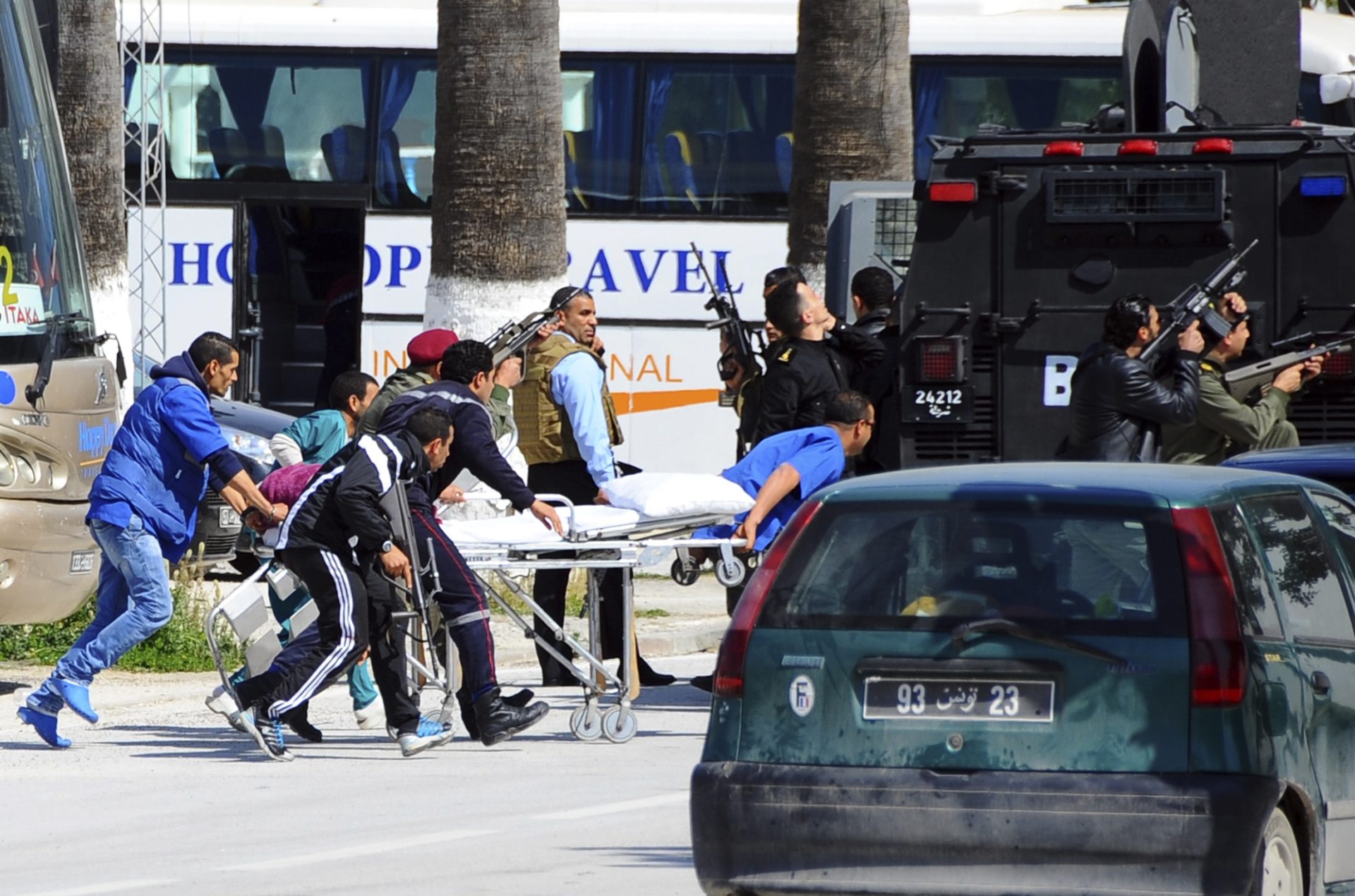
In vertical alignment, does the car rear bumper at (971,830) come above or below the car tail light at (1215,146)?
below

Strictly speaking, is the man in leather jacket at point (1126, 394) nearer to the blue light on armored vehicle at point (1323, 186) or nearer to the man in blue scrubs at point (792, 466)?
the man in blue scrubs at point (792, 466)

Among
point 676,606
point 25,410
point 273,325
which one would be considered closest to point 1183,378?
point 25,410

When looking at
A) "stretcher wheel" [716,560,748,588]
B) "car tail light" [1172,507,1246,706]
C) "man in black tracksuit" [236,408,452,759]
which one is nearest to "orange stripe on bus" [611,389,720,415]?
"stretcher wheel" [716,560,748,588]

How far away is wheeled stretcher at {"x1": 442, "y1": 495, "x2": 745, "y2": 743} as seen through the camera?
9.98 m

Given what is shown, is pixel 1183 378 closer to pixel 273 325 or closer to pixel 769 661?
pixel 769 661

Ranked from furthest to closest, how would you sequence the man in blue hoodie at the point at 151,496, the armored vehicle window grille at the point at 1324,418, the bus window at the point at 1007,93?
the bus window at the point at 1007,93 < the armored vehicle window grille at the point at 1324,418 < the man in blue hoodie at the point at 151,496

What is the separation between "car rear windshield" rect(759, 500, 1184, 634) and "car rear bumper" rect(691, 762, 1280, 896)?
0.39 meters

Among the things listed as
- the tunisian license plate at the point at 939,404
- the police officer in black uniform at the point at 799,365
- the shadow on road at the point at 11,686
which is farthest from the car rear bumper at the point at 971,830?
the shadow on road at the point at 11,686

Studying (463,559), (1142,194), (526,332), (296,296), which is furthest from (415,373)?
(296,296)

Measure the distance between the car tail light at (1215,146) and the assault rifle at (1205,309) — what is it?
1.43ft

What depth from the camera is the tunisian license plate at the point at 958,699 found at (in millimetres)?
5898

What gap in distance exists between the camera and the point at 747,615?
6266 millimetres

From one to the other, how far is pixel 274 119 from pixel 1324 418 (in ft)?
40.0

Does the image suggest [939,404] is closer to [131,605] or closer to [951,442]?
[951,442]
